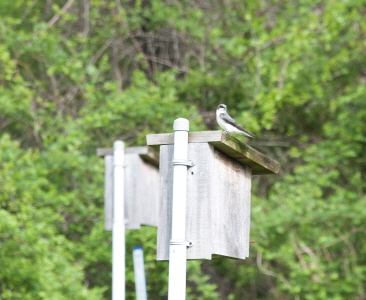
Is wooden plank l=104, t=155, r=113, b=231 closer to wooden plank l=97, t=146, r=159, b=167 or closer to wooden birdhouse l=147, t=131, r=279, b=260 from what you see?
wooden plank l=97, t=146, r=159, b=167

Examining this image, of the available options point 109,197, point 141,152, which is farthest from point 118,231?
point 141,152

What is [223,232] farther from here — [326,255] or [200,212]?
[326,255]

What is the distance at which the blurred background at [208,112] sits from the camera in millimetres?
7665

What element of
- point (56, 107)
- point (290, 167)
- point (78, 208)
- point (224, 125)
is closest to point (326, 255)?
point (290, 167)

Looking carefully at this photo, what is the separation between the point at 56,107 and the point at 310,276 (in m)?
3.80

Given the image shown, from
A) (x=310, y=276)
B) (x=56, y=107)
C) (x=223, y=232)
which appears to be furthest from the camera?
(x=56, y=107)

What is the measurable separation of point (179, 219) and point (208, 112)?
639 centimetres

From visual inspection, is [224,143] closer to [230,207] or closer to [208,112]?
[230,207]

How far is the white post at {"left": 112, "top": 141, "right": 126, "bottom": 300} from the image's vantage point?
12.8ft

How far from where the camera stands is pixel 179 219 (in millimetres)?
2773

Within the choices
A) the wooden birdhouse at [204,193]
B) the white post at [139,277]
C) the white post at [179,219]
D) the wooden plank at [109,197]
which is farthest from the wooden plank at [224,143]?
the wooden plank at [109,197]

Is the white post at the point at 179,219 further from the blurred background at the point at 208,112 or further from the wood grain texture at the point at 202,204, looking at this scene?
the blurred background at the point at 208,112

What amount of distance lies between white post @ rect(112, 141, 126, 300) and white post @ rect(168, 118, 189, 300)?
1.18 metres

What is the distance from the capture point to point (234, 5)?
9.74 m
